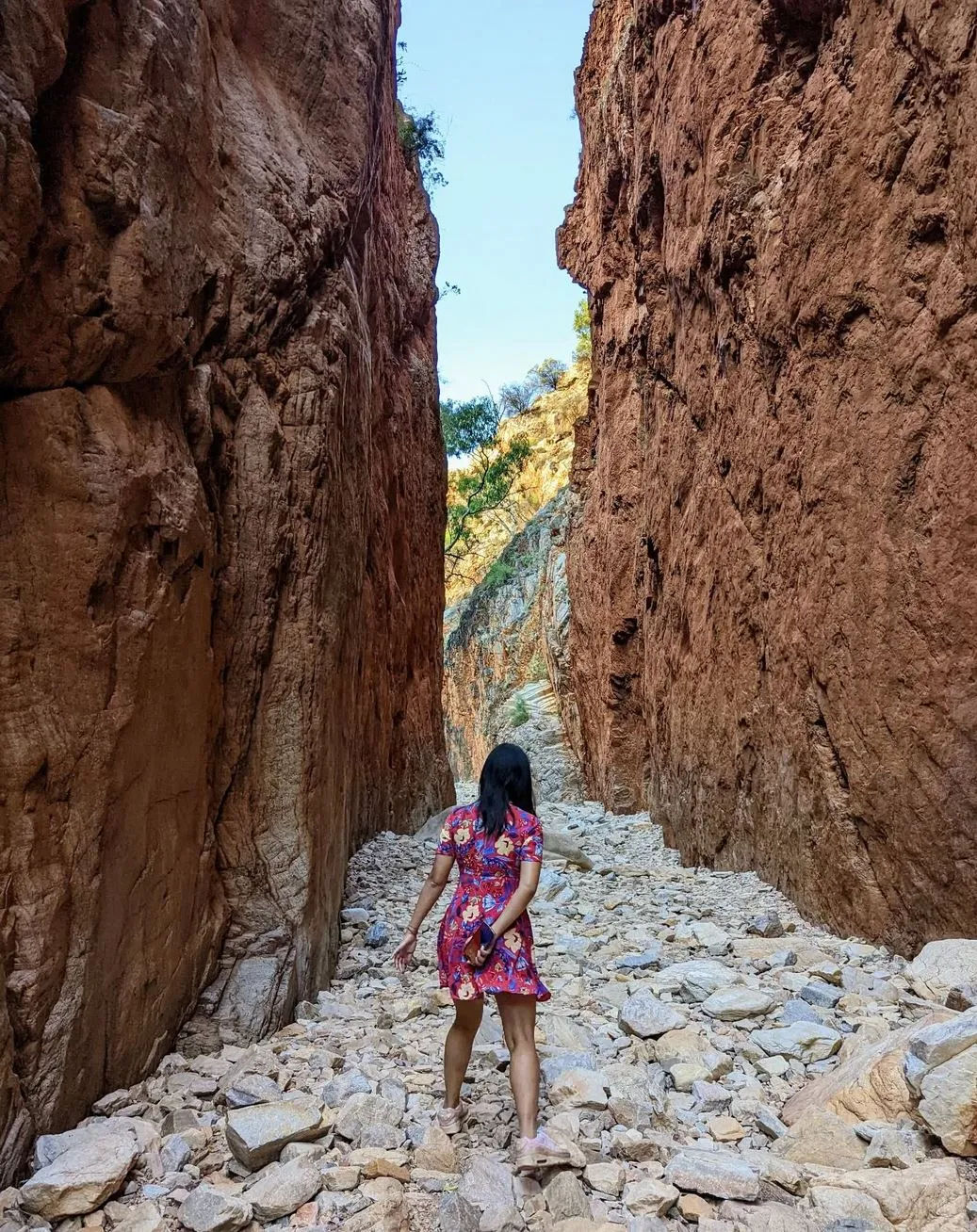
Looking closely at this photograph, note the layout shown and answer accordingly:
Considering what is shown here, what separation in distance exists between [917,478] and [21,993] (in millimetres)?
4504

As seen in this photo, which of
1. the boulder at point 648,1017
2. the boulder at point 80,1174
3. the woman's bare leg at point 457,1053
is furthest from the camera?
the boulder at point 648,1017

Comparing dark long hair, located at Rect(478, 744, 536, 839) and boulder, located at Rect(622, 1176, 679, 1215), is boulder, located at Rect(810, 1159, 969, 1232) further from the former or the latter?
dark long hair, located at Rect(478, 744, 536, 839)

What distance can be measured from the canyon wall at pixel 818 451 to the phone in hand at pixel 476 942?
93.9 inches

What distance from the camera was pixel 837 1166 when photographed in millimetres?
2799

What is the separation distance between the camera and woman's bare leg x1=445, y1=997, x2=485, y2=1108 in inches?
126

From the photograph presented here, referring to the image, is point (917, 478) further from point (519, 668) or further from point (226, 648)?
point (519, 668)

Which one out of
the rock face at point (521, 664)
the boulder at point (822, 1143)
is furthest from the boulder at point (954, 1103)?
the rock face at point (521, 664)

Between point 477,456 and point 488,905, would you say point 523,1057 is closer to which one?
point 488,905

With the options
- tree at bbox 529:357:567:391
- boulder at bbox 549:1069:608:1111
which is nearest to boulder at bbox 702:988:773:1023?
boulder at bbox 549:1069:608:1111

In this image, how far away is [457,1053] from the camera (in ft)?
10.6

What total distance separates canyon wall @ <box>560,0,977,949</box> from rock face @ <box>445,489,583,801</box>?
7.86 metres

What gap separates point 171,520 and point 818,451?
159 inches

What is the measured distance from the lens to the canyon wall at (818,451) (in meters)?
4.13

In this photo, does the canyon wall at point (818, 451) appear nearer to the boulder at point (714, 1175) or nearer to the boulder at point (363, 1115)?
the boulder at point (714, 1175)
